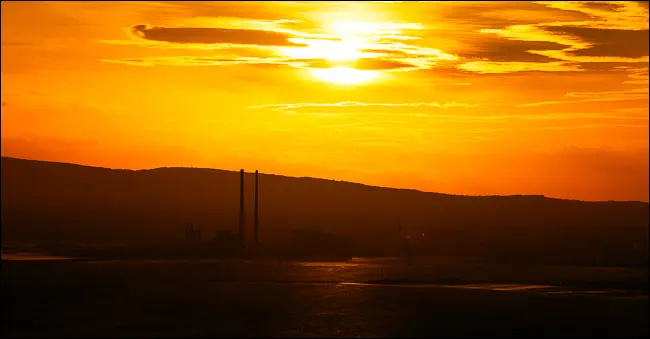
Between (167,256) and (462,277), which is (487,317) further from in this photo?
(167,256)

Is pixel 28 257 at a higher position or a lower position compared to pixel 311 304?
lower

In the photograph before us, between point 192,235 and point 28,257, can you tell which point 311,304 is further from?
point 192,235

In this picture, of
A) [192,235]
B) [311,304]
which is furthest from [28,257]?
[311,304]

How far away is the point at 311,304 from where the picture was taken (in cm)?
4025

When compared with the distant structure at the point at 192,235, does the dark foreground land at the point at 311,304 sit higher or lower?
higher

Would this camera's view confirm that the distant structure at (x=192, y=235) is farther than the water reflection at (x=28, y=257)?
Yes

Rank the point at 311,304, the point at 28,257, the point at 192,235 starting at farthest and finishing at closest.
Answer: the point at 192,235 → the point at 28,257 → the point at 311,304

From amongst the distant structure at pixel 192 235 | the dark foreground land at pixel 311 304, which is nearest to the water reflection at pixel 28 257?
the dark foreground land at pixel 311 304

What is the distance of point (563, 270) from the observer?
6538 cm

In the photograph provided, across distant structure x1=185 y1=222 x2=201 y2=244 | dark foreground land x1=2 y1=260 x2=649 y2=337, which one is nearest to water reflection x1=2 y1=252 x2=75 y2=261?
dark foreground land x1=2 y1=260 x2=649 y2=337

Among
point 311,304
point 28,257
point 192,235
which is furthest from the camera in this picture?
point 192,235

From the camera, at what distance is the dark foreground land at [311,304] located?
32.1 m

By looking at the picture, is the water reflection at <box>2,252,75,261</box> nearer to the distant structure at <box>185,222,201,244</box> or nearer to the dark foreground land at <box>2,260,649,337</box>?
the dark foreground land at <box>2,260,649,337</box>

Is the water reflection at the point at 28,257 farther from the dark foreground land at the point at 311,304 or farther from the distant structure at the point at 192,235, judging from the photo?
the distant structure at the point at 192,235
